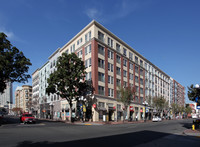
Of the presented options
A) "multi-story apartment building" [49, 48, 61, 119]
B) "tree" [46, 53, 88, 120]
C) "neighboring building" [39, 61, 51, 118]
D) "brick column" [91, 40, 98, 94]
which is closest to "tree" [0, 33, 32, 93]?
"tree" [46, 53, 88, 120]

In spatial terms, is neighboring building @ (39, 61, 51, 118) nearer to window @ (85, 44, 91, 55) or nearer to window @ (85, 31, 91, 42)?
window @ (85, 44, 91, 55)

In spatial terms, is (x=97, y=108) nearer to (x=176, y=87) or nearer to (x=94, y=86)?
(x=94, y=86)

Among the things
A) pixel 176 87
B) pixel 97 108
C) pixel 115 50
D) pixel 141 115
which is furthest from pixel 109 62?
pixel 176 87

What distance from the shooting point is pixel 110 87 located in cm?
4647

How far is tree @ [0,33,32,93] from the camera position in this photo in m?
31.4

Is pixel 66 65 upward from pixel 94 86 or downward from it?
upward

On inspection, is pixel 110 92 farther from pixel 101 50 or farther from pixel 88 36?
pixel 88 36

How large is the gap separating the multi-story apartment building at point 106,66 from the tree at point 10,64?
14598 mm

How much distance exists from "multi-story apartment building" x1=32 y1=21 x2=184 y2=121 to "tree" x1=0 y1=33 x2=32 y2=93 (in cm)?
1460

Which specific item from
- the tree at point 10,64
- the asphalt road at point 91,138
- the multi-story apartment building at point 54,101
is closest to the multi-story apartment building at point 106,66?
the multi-story apartment building at point 54,101

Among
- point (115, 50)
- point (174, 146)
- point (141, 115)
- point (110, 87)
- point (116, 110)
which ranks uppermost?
point (115, 50)

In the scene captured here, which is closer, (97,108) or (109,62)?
(97,108)

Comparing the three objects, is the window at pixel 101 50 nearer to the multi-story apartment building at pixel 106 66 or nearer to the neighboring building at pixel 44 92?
the multi-story apartment building at pixel 106 66

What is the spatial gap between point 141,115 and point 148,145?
2144 inches
